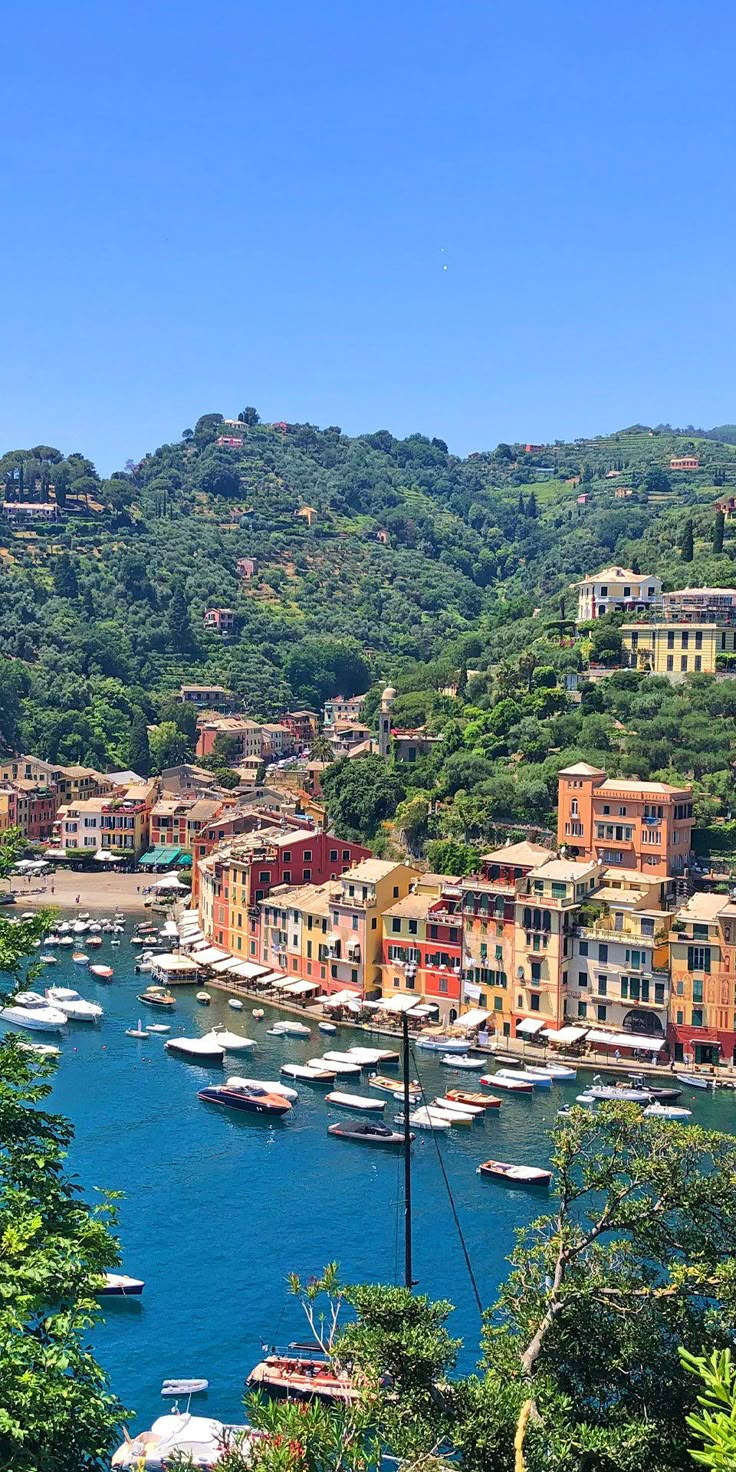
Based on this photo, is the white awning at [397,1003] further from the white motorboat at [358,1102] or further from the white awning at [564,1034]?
the white motorboat at [358,1102]

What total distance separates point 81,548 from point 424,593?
114 ft

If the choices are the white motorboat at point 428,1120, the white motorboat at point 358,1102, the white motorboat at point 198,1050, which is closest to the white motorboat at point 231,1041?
the white motorboat at point 198,1050

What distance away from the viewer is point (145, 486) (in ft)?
547

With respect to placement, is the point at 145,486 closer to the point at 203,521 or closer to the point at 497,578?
the point at 203,521

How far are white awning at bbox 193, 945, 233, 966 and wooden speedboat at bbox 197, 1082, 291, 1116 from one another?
15023 millimetres

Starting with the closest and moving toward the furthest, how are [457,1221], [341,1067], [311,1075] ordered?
1. [457,1221]
2. [311,1075]
3. [341,1067]

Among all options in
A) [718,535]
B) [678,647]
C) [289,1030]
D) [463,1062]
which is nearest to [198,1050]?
[289,1030]

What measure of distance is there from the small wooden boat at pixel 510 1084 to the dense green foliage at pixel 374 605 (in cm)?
1617

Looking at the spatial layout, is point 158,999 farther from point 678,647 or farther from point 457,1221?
point 678,647

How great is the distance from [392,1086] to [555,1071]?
4.80 metres

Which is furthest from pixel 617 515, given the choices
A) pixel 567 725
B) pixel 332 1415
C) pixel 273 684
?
pixel 332 1415

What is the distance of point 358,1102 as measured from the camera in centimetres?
3891

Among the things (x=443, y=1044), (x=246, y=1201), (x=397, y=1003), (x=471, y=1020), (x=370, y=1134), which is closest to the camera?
(x=246, y=1201)

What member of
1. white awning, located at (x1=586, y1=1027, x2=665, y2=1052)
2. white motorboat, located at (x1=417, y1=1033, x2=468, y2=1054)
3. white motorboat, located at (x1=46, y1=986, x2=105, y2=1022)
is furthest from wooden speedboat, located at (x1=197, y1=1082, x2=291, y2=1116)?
white awning, located at (x1=586, y1=1027, x2=665, y2=1052)
